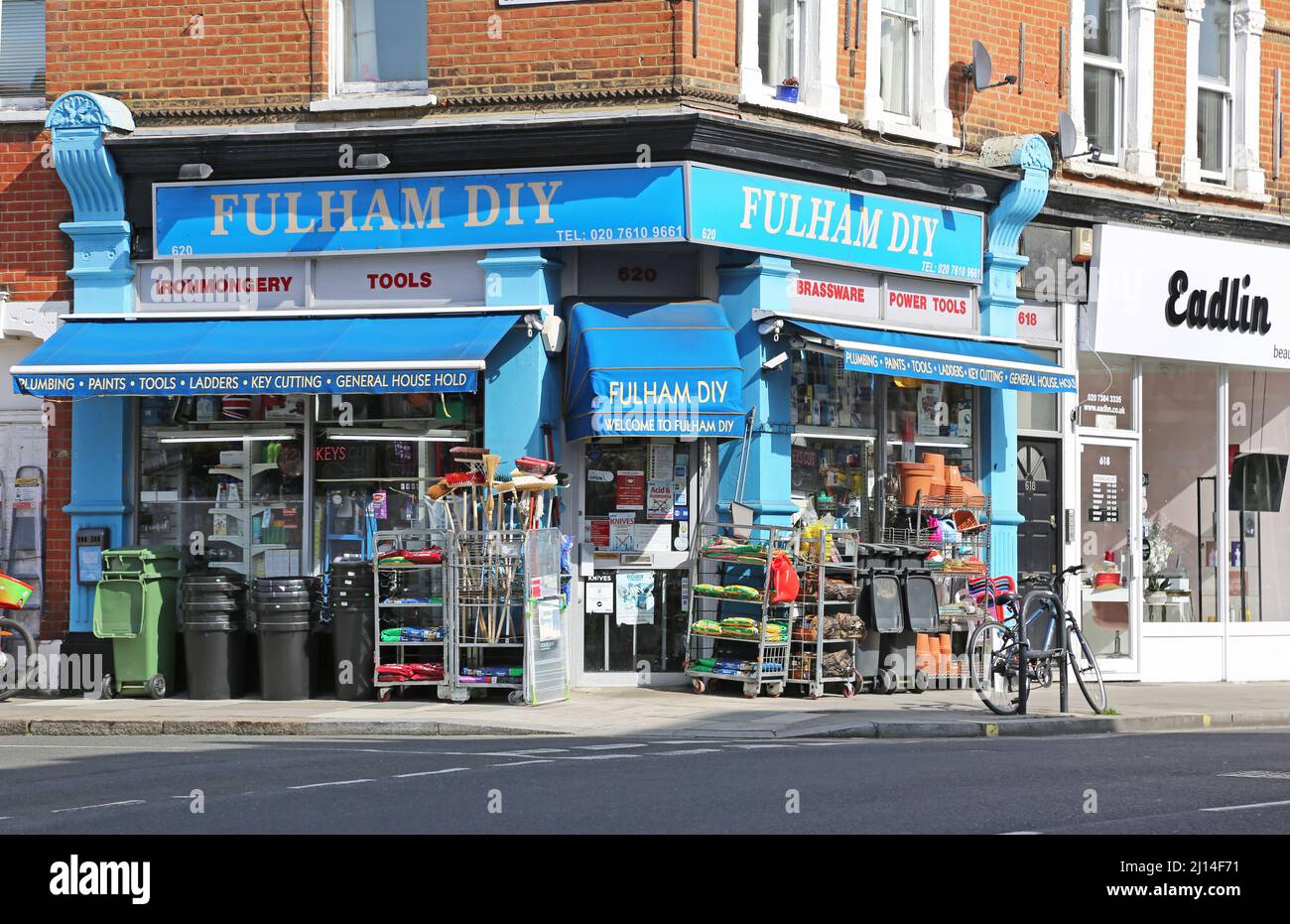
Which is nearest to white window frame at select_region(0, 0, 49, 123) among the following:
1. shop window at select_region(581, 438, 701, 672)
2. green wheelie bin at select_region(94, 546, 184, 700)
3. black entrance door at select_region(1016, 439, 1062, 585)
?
green wheelie bin at select_region(94, 546, 184, 700)

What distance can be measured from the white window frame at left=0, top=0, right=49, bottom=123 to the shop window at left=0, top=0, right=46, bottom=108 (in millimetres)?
14

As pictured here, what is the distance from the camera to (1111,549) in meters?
20.0

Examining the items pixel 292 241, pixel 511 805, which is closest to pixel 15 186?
pixel 292 241

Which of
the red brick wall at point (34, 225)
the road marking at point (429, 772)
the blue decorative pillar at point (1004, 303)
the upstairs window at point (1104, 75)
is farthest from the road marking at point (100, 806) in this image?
the upstairs window at point (1104, 75)

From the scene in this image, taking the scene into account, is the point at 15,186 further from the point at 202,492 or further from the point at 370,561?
the point at 370,561

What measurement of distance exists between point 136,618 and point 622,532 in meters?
4.75

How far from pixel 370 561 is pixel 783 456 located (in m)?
4.26

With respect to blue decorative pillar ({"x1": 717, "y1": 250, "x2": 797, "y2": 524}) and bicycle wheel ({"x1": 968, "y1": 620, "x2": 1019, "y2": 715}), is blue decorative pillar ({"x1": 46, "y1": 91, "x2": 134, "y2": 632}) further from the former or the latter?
bicycle wheel ({"x1": 968, "y1": 620, "x2": 1019, "y2": 715})

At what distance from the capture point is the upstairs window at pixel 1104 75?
20000 millimetres

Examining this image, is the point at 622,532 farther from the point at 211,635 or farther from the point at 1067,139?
the point at 1067,139

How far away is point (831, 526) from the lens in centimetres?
1688

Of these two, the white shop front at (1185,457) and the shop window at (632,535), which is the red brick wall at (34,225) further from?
the white shop front at (1185,457)

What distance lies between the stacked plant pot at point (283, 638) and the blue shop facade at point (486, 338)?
1.22 metres

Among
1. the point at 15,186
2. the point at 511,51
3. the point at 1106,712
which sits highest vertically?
the point at 511,51
